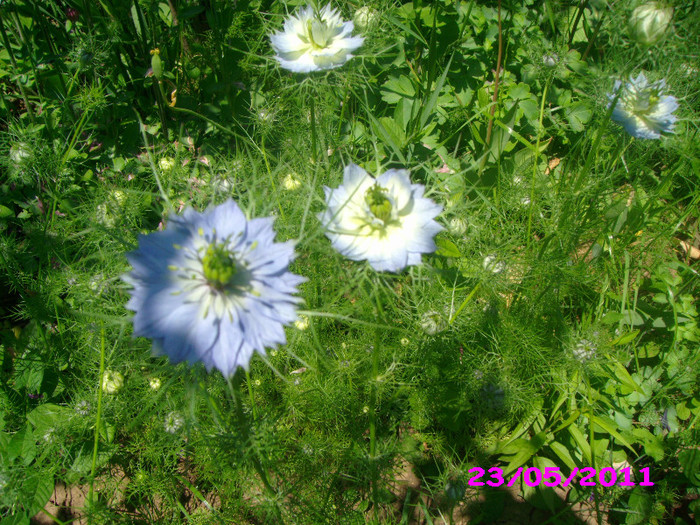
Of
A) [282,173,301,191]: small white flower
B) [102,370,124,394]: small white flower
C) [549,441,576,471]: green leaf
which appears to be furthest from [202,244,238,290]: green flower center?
[549,441,576,471]: green leaf

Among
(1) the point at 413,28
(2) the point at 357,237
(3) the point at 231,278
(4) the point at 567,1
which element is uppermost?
(4) the point at 567,1

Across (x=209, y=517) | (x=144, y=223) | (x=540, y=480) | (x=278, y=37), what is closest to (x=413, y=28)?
(x=278, y=37)

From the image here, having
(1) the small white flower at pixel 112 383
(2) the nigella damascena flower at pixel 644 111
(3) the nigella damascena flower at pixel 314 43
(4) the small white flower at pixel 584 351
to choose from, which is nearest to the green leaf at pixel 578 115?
(2) the nigella damascena flower at pixel 644 111

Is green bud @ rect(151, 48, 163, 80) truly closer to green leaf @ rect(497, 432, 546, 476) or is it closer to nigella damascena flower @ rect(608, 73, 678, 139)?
nigella damascena flower @ rect(608, 73, 678, 139)

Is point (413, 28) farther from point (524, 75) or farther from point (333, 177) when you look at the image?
point (333, 177)

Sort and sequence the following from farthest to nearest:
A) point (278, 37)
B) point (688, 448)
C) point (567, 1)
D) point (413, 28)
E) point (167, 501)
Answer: point (567, 1), point (413, 28), point (688, 448), point (167, 501), point (278, 37)
